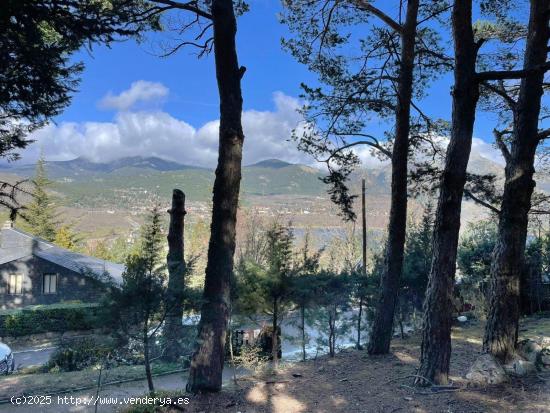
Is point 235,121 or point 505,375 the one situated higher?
point 235,121

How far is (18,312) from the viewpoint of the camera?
19766mm

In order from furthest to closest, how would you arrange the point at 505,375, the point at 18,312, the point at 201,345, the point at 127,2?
→ the point at 18,312
the point at 127,2
the point at 201,345
the point at 505,375

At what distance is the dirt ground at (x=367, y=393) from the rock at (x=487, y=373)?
0.11 m

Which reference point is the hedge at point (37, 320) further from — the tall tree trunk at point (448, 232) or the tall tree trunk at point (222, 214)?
the tall tree trunk at point (448, 232)

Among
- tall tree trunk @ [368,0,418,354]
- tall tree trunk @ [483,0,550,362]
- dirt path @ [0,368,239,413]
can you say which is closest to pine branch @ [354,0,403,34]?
tall tree trunk @ [368,0,418,354]

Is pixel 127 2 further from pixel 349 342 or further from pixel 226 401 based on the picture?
pixel 349 342

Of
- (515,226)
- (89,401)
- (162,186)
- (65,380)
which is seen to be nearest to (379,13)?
(515,226)

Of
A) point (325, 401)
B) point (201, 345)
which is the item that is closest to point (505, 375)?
point (325, 401)

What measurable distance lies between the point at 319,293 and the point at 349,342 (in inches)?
79.5

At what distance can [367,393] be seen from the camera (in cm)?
529

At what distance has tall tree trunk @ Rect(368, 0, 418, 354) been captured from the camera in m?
7.58

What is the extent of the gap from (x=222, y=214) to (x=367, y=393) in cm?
288

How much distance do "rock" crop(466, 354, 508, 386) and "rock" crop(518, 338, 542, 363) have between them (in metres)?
0.72

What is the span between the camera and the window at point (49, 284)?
26.7 m
